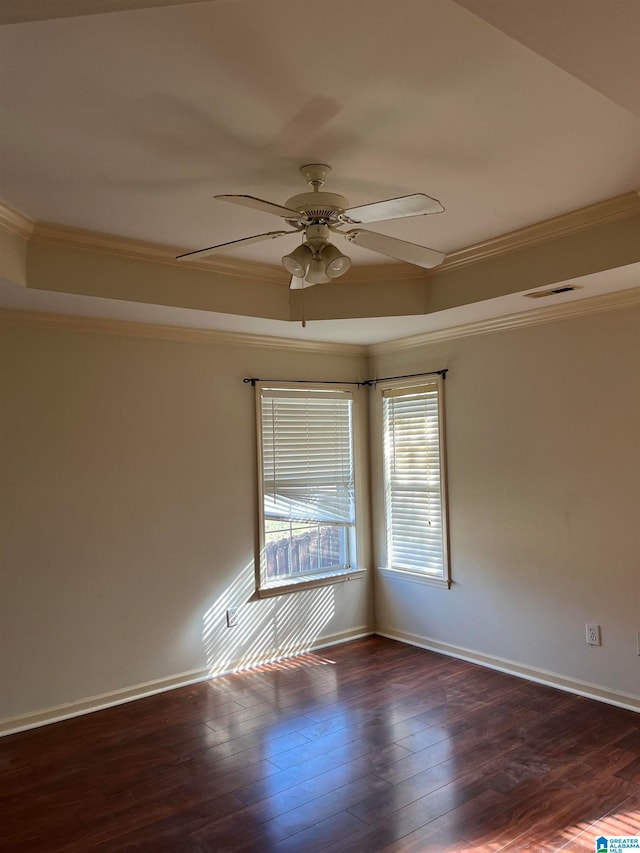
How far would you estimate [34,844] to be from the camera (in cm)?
245

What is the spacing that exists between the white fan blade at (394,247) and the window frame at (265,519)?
2.10 m

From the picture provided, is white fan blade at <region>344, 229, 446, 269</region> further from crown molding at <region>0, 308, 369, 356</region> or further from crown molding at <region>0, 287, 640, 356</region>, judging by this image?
crown molding at <region>0, 308, 369, 356</region>

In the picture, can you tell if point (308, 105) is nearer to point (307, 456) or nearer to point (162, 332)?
point (162, 332)

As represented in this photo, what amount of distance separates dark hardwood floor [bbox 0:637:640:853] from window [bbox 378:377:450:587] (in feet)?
3.19

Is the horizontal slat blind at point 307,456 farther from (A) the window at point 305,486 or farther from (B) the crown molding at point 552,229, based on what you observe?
(B) the crown molding at point 552,229

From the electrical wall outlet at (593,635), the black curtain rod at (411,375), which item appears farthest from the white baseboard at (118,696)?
the black curtain rod at (411,375)

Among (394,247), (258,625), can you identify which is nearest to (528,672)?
(258,625)

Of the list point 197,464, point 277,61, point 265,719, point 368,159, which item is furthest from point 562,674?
point 277,61

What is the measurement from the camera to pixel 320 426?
4.94 m

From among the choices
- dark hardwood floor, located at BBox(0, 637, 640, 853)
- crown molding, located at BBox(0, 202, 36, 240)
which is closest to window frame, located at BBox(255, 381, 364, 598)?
dark hardwood floor, located at BBox(0, 637, 640, 853)

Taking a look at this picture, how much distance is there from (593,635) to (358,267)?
2669 mm

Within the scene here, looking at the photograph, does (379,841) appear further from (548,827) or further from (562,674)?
(562,674)

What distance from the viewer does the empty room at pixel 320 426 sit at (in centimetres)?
194

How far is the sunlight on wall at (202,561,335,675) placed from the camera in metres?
4.25
